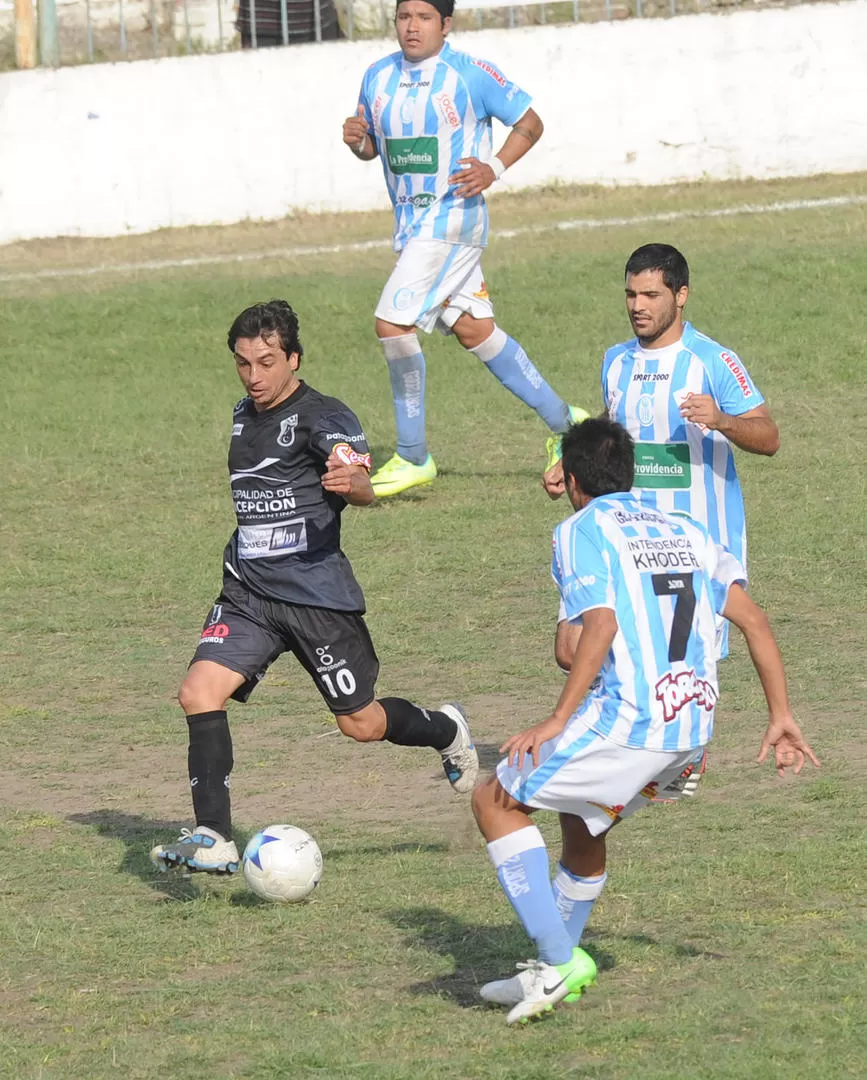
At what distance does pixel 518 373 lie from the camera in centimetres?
1127

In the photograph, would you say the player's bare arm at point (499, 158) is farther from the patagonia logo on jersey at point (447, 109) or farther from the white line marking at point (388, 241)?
the white line marking at point (388, 241)

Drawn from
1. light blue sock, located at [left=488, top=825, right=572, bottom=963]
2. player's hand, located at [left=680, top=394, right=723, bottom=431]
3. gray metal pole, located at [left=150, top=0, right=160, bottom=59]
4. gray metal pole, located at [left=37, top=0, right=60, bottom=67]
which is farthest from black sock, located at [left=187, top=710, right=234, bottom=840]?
gray metal pole, located at [left=37, top=0, right=60, bottom=67]

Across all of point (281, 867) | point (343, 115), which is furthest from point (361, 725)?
point (343, 115)

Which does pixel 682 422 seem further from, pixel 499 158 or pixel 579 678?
pixel 499 158

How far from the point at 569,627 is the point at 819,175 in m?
15.6

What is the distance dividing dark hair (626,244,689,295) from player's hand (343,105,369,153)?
4.76 metres

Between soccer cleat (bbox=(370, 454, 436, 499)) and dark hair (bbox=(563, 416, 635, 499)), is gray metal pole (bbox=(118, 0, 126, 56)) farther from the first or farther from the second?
dark hair (bbox=(563, 416, 635, 499))

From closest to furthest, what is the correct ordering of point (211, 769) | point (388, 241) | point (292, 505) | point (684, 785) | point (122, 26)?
point (684, 785) → point (211, 769) → point (292, 505) → point (388, 241) → point (122, 26)

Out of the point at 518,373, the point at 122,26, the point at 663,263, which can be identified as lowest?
the point at 518,373

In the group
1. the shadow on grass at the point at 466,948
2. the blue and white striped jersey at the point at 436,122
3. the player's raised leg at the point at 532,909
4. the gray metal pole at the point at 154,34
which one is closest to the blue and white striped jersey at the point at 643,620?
the player's raised leg at the point at 532,909

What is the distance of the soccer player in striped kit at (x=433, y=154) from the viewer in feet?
35.4

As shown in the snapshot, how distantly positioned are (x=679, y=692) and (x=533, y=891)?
0.63 meters

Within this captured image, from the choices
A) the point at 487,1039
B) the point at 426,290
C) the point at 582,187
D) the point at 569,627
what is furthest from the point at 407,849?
the point at 582,187

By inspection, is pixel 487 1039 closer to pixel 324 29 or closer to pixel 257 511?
pixel 257 511
